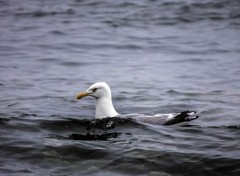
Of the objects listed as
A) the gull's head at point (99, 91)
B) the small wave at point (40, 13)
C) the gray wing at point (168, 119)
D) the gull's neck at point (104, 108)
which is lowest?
the gray wing at point (168, 119)

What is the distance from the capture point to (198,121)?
38.7 ft

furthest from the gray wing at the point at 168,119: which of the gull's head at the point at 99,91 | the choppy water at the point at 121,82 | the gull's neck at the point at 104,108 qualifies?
the gull's head at the point at 99,91

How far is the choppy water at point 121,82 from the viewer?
29.6ft

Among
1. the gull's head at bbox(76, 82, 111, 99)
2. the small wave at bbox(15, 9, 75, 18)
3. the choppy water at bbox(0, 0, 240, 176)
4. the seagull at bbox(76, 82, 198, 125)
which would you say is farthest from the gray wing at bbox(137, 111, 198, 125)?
the small wave at bbox(15, 9, 75, 18)

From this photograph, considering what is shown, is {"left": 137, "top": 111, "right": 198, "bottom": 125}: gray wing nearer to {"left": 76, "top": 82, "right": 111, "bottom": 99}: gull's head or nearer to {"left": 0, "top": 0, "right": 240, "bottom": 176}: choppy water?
{"left": 0, "top": 0, "right": 240, "bottom": 176}: choppy water

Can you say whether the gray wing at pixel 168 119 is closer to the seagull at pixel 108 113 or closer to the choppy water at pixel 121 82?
the seagull at pixel 108 113

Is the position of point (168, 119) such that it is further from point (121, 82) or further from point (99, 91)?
point (121, 82)

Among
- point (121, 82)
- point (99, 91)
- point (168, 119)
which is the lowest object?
point (168, 119)

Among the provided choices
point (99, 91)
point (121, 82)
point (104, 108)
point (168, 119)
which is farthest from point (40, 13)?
point (168, 119)

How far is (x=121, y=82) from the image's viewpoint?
15.8 m

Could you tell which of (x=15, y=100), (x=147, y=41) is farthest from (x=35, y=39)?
(x=15, y=100)

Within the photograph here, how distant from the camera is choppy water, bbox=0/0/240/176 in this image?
902cm

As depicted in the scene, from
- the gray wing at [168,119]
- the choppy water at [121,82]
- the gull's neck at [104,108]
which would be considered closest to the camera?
the choppy water at [121,82]

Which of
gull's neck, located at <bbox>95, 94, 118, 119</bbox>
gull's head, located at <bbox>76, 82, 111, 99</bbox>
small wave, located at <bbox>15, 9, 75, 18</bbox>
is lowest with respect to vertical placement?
gull's neck, located at <bbox>95, 94, 118, 119</bbox>
